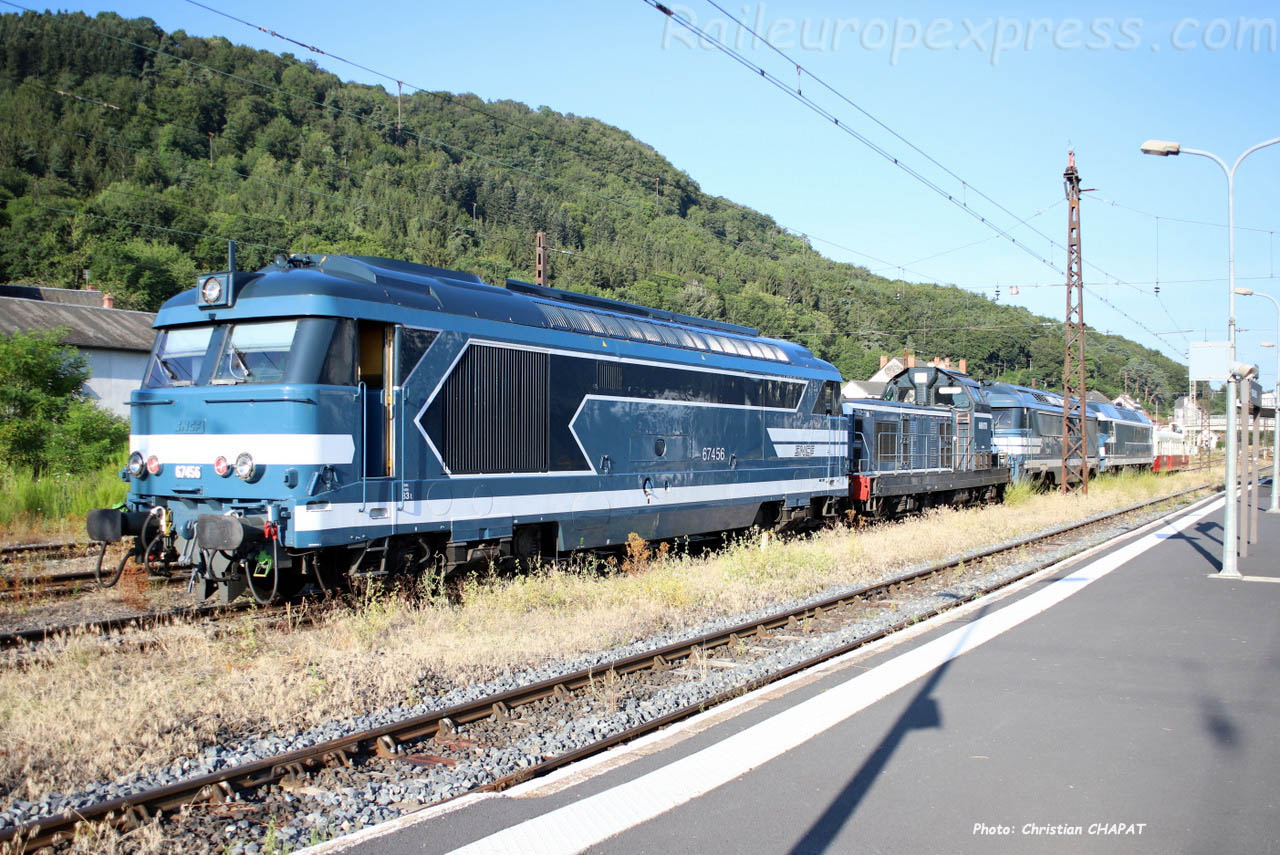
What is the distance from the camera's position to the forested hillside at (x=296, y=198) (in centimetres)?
5025

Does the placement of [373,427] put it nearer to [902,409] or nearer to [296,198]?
[902,409]

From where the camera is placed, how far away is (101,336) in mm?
35688

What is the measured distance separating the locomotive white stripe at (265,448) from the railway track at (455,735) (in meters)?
3.04

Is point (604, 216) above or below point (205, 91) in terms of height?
below

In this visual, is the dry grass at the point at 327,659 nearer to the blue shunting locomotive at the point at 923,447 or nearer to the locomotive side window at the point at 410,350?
the locomotive side window at the point at 410,350

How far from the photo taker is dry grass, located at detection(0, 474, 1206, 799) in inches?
225

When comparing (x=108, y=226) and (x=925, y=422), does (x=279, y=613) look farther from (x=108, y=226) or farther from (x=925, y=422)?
(x=108, y=226)

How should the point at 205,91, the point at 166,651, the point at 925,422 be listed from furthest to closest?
the point at 205,91
the point at 925,422
the point at 166,651

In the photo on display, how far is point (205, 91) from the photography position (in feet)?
176

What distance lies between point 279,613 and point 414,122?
5671 centimetres

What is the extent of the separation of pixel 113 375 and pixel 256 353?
31520 mm

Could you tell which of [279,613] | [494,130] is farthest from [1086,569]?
[494,130]

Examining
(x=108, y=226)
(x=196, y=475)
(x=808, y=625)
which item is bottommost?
(x=808, y=625)

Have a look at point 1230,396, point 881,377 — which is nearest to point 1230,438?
point 1230,396
